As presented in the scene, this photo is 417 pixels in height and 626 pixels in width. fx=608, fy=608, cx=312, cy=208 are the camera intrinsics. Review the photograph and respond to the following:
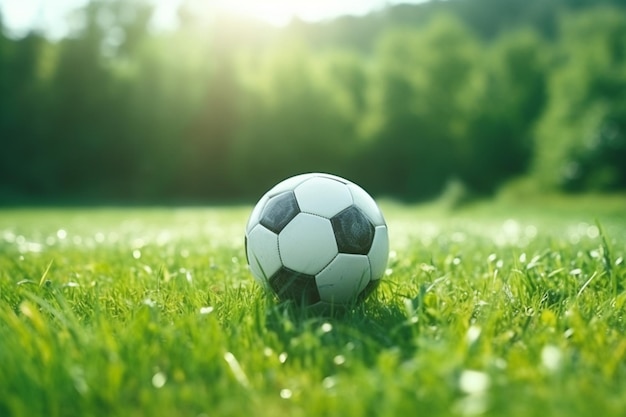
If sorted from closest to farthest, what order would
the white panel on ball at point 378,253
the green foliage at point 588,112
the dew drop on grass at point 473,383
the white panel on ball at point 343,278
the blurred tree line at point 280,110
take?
1. the dew drop on grass at point 473,383
2. the white panel on ball at point 343,278
3. the white panel on ball at point 378,253
4. the green foliage at point 588,112
5. the blurred tree line at point 280,110

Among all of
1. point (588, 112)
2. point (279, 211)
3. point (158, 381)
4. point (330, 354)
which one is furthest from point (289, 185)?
point (588, 112)

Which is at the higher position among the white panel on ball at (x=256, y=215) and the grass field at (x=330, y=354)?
the white panel on ball at (x=256, y=215)

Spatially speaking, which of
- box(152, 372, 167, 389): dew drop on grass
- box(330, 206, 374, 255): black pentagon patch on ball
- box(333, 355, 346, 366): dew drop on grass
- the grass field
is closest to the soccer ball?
box(330, 206, 374, 255): black pentagon patch on ball

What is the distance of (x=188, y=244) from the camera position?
7223 mm

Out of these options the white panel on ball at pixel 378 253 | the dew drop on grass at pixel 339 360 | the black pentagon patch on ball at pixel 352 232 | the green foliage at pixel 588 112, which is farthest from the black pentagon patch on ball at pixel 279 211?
the green foliage at pixel 588 112

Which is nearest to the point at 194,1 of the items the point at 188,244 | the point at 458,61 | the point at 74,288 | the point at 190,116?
the point at 190,116

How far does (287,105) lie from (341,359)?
4447 centimetres

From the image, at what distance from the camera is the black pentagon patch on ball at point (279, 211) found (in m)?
3.36

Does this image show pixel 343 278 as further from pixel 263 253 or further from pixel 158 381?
pixel 158 381

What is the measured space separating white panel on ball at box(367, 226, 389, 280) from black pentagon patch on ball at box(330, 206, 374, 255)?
0.03m

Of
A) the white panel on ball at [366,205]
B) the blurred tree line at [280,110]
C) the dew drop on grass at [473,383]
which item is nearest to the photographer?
the dew drop on grass at [473,383]

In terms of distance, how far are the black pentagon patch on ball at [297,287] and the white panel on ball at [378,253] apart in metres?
0.35

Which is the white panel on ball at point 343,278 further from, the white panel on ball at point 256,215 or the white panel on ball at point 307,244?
the white panel on ball at point 256,215

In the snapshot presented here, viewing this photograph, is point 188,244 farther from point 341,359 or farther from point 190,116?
point 190,116
